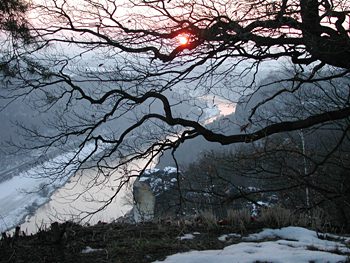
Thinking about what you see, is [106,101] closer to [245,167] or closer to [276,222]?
[245,167]

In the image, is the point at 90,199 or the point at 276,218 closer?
the point at 276,218

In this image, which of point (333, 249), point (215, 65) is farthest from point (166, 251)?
point (215, 65)

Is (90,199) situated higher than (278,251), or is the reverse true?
(90,199)

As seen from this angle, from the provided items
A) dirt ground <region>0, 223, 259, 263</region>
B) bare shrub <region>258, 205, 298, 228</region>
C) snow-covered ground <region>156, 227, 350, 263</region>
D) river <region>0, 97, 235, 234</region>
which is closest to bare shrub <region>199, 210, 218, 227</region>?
dirt ground <region>0, 223, 259, 263</region>

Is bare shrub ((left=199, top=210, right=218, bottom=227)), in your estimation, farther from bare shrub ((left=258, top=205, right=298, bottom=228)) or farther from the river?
the river

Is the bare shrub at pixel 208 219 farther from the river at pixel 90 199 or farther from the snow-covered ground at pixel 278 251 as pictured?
the river at pixel 90 199

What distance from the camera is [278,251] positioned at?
3371 millimetres

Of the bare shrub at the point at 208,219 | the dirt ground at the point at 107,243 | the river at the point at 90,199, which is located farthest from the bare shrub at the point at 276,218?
the river at the point at 90,199

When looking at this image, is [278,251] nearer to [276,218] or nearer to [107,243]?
[276,218]

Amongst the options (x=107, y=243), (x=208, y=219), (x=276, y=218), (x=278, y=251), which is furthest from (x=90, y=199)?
(x=278, y=251)

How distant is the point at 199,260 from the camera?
3213 millimetres

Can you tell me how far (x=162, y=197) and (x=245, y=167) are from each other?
62.5 ft

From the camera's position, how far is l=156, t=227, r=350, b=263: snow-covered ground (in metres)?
3.13

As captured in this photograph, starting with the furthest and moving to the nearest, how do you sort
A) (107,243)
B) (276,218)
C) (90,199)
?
(90,199) < (276,218) < (107,243)
